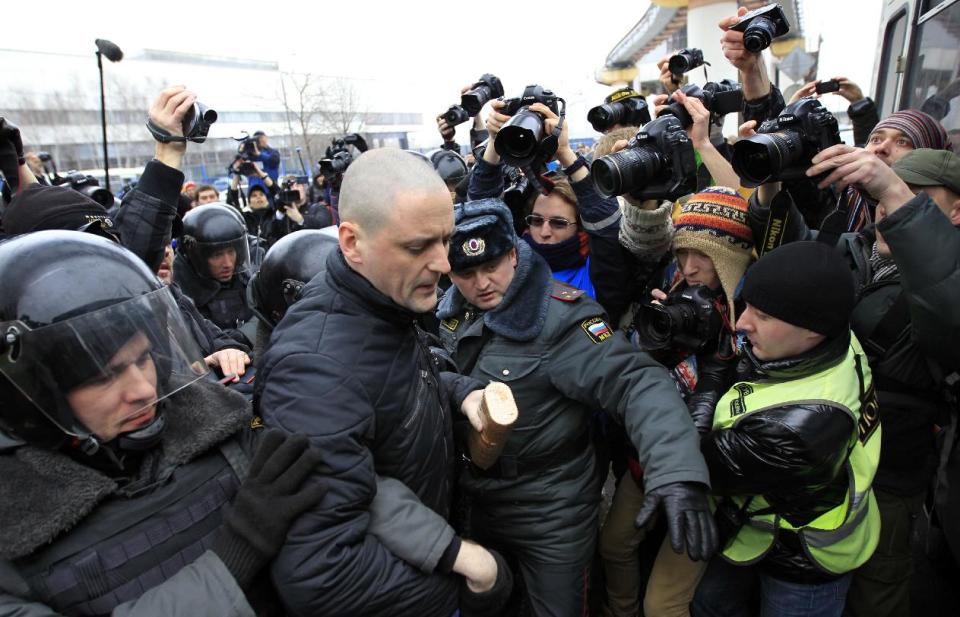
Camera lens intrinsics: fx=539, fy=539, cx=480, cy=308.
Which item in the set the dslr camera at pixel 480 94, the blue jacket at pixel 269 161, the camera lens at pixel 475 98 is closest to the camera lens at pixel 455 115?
the dslr camera at pixel 480 94

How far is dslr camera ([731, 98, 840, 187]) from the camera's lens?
1941mm

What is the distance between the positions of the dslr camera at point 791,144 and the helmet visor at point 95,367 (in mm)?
2009

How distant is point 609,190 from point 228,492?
1639 mm

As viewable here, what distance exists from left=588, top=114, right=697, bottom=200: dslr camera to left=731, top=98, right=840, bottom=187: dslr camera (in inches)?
7.9

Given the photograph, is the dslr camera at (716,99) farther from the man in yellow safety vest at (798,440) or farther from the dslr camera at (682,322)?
the man in yellow safety vest at (798,440)

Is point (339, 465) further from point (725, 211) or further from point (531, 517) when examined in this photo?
point (725, 211)

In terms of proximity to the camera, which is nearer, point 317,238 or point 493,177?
point 317,238


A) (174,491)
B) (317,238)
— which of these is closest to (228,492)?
(174,491)

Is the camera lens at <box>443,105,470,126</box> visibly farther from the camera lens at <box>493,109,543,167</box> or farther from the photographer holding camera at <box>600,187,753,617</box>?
the photographer holding camera at <box>600,187,753,617</box>

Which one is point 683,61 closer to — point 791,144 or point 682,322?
point 791,144

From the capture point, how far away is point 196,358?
5.17 ft

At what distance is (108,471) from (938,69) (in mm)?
5138

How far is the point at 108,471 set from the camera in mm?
1288

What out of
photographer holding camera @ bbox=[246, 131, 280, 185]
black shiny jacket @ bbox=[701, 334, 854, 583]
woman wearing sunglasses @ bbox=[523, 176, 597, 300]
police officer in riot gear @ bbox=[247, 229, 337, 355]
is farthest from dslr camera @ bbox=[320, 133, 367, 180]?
black shiny jacket @ bbox=[701, 334, 854, 583]
